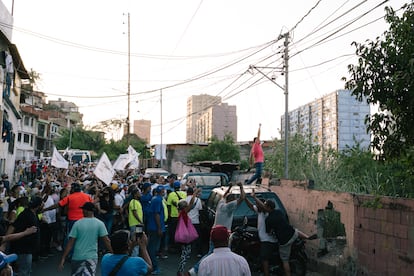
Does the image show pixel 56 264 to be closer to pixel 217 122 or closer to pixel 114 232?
pixel 114 232

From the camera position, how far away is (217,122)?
92.2 meters

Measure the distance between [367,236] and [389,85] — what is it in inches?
128

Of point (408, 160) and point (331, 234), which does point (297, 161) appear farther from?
point (408, 160)

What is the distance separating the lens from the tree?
5359 mm

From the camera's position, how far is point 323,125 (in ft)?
255

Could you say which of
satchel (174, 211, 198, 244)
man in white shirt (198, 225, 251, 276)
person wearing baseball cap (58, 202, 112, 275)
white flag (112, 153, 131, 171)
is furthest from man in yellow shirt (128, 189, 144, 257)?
white flag (112, 153, 131, 171)

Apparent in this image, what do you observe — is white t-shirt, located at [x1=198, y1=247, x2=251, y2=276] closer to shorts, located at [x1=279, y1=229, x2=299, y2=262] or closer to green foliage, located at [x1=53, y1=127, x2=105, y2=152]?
shorts, located at [x1=279, y1=229, x2=299, y2=262]

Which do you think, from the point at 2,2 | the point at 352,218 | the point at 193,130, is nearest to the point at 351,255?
the point at 352,218

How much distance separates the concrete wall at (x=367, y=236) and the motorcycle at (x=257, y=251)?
0.86 m

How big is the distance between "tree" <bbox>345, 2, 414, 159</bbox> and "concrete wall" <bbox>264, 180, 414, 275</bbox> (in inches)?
53.6

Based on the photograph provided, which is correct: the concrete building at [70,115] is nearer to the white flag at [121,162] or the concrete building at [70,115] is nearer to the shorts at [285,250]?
the white flag at [121,162]

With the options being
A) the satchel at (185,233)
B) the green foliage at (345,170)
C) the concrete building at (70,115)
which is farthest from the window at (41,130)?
the satchel at (185,233)

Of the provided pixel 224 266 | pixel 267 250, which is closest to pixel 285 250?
pixel 267 250

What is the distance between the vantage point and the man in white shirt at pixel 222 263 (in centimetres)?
403
